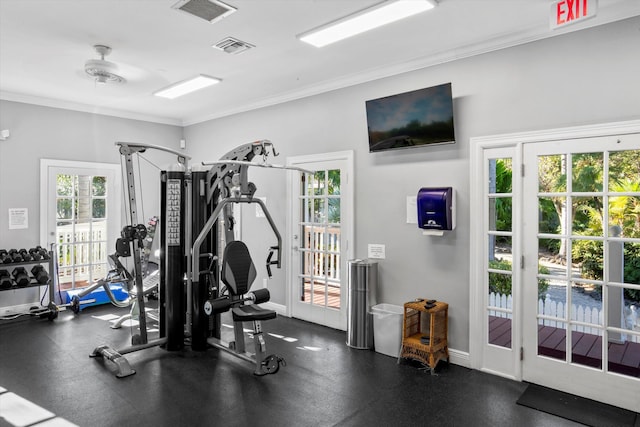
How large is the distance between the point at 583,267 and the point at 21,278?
591 cm

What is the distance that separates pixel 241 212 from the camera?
236 inches

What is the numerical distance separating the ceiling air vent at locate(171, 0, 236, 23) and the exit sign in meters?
2.33

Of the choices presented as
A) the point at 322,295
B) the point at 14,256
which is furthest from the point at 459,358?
the point at 14,256

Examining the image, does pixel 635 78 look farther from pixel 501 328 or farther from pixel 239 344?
pixel 239 344

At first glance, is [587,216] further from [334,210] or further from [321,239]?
[321,239]

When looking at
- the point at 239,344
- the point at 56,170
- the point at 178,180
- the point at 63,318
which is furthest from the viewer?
the point at 56,170

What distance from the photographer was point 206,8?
300 cm

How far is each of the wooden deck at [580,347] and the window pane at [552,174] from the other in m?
1.14

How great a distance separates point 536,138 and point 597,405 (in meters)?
2.08

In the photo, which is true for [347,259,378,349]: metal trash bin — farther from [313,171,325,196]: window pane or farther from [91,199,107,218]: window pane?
[91,199,107,218]: window pane

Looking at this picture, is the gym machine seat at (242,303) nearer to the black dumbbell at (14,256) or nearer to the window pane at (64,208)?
the black dumbbell at (14,256)

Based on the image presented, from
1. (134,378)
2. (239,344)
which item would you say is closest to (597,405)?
(239,344)

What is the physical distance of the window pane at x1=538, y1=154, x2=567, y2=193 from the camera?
3262mm

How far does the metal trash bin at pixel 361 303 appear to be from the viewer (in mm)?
4207
